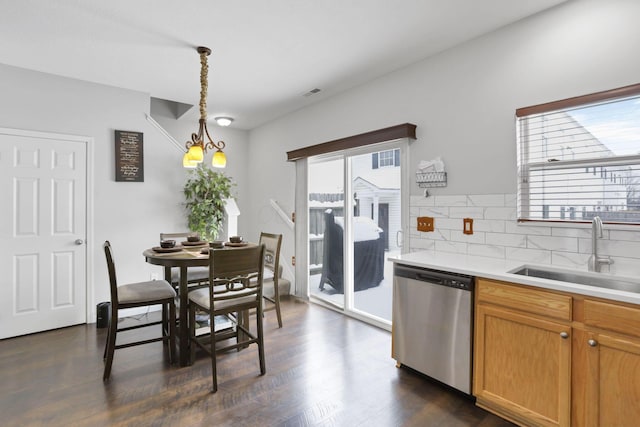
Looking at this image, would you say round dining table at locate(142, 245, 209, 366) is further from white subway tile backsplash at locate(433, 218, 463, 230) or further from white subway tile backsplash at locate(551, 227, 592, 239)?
white subway tile backsplash at locate(551, 227, 592, 239)

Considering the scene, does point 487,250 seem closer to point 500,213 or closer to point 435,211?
point 500,213

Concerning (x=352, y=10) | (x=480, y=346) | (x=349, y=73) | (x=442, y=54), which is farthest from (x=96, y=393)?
(x=442, y=54)

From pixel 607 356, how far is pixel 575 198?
1.04m

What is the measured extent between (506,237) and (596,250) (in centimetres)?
55

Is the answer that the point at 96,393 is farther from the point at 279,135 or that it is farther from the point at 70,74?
the point at 279,135

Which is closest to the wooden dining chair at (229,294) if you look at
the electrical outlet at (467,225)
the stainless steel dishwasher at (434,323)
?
the stainless steel dishwasher at (434,323)

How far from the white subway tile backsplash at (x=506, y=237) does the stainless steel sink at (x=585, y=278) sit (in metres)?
0.12

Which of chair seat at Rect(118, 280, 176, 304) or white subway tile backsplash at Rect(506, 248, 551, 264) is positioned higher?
white subway tile backsplash at Rect(506, 248, 551, 264)

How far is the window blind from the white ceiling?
785 millimetres

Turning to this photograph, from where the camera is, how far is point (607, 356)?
1601 millimetres

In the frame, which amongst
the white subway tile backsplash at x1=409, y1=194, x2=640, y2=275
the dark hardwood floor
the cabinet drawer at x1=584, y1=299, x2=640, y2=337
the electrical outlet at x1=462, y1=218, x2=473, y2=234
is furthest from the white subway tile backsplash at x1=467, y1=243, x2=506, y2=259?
the dark hardwood floor

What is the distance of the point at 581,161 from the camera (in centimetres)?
213

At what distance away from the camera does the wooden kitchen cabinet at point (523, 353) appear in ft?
5.69

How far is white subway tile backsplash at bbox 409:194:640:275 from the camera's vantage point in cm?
199
